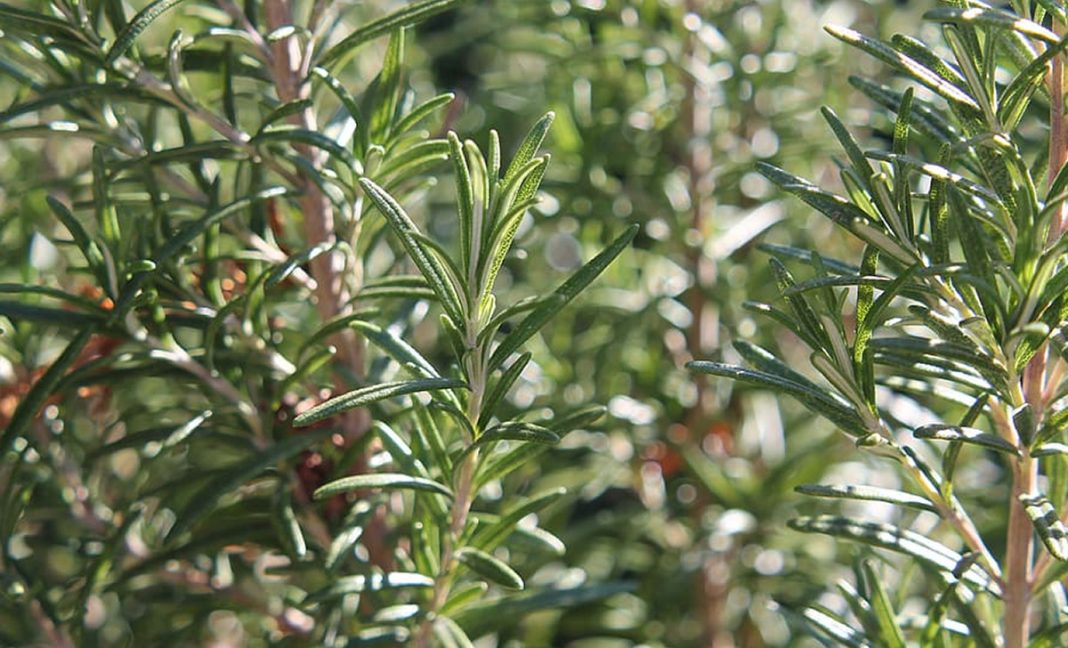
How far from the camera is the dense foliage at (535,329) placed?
0.56 metres

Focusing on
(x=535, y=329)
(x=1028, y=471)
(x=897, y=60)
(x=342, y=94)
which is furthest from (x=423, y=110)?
(x=1028, y=471)

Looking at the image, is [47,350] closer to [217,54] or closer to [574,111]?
[217,54]

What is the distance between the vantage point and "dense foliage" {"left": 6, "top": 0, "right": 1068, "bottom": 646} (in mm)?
560

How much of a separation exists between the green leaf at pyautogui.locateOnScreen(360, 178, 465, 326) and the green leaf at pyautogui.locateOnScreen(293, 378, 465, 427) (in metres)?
0.04

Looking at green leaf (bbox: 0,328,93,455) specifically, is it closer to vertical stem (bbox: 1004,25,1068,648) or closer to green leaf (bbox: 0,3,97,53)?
green leaf (bbox: 0,3,97,53)

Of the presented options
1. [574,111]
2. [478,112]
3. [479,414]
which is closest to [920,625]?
[479,414]

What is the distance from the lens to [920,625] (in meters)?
0.70

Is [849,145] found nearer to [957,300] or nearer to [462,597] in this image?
[957,300]

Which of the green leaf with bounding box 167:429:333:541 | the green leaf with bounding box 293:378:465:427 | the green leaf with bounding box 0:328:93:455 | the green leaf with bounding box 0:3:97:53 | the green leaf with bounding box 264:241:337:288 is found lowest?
the green leaf with bounding box 167:429:333:541

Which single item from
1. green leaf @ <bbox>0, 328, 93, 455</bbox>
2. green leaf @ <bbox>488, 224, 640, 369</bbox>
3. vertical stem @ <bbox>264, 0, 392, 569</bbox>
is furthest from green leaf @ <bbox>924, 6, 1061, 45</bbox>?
green leaf @ <bbox>0, 328, 93, 455</bbox>

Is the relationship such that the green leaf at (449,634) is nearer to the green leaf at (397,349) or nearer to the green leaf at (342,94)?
the green leaf at (397,349)

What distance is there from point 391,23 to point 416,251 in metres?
0.18

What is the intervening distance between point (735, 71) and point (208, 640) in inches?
25.9

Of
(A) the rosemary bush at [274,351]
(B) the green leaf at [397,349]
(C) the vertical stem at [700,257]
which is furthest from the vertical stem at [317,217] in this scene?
(C) the vertical stem at [700,257]
